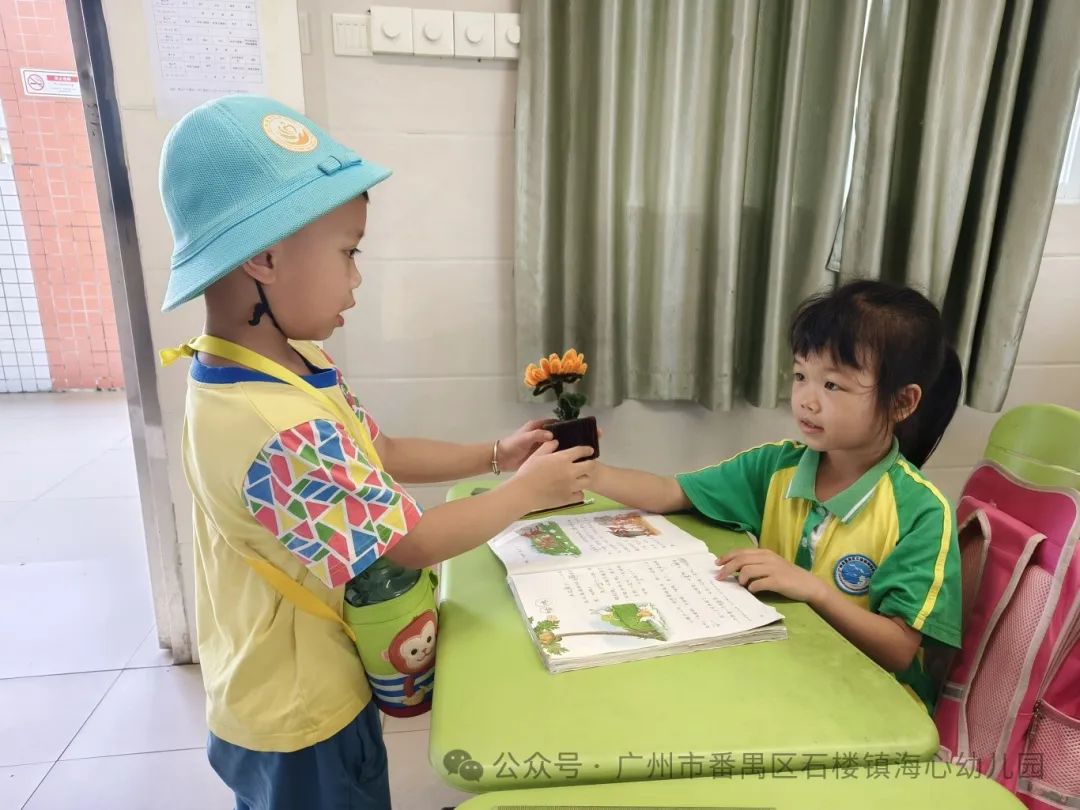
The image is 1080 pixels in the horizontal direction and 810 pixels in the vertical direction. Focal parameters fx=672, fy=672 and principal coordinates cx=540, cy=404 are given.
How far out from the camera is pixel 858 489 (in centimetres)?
98

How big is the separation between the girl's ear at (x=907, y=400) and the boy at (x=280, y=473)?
0.52 m

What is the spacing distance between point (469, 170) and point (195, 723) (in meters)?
1.53

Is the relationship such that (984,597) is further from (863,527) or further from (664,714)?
(664,714)

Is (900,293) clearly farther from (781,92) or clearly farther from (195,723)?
(195,723)

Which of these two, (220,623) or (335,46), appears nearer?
(220,623)

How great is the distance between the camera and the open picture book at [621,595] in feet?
2.43

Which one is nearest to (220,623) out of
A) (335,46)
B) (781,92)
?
(335,46)

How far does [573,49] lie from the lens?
4.93 ft

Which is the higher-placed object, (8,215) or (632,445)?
(8,215)

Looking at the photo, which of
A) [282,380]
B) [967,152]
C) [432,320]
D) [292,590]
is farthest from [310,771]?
[967,152]

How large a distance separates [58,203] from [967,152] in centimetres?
480

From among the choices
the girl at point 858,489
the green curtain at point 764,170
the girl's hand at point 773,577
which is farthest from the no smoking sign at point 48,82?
the girl's hand at point 773,577

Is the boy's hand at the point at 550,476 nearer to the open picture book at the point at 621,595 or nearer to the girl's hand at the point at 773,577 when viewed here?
the open picture book at the point at 621,595

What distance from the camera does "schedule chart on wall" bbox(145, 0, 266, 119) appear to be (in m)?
1.47
